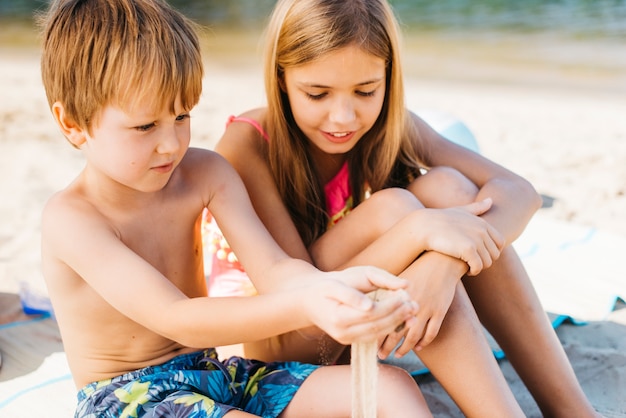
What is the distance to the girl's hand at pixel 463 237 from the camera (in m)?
1.81

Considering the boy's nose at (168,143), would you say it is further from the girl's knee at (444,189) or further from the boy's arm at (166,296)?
the girl's knee at (444,189)

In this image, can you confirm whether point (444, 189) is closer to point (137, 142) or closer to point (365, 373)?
point (365, 373)

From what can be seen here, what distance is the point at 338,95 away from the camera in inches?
81.1

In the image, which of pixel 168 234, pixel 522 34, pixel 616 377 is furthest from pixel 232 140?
pixel 522 34

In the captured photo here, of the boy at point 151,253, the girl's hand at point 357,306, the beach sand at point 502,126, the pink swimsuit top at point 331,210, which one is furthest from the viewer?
the beach sand at point 502,126

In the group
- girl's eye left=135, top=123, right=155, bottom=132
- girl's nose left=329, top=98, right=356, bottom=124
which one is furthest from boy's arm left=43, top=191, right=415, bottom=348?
girl's nose left=329, top=98, right=356, bottom=124

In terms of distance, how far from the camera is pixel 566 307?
2.89 metres

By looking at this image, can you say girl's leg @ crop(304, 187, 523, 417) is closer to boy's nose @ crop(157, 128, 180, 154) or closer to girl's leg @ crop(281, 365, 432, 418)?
girl's leg @ crop(281, 365, 432, 418)

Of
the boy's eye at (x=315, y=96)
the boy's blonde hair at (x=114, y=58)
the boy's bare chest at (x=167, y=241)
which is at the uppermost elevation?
the boy's blonde hair at (x=114, y=58)

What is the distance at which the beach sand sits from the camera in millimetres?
2686

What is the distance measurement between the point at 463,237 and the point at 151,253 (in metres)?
0.76

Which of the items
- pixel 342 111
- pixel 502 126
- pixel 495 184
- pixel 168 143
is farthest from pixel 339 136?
pixel 502 126

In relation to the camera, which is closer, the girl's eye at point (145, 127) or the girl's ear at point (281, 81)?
the girl's eye at point (145, 127)

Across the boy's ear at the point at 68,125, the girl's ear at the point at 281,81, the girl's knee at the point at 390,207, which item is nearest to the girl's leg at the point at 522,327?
the girl's knee at the point at 390,207
